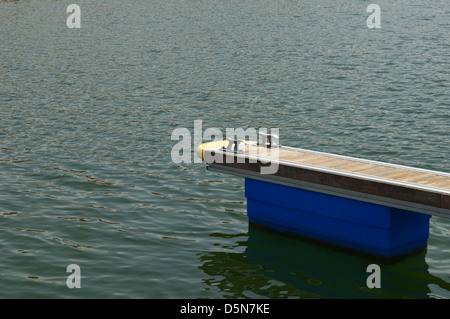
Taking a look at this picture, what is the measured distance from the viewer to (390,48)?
3300 cm

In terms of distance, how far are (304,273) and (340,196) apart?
1.39m

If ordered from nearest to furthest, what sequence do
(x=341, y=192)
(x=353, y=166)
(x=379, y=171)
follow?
(x=341, y=192) < (x=379, y=171) < (x=353, y=166)

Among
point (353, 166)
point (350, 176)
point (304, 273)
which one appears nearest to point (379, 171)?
point (353, 166)

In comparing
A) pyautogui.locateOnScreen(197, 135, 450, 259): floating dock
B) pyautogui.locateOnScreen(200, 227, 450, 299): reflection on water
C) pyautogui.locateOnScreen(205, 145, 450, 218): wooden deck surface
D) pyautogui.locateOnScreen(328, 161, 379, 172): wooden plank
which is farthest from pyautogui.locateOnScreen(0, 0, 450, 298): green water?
pyautogui.locateOnScreen(328, 161, 379, 172): wooden plank

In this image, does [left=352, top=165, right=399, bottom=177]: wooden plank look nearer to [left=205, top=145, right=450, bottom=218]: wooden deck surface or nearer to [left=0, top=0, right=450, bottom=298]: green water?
[left=205, top=145, right=450, bottom=218]: wooden deck surface

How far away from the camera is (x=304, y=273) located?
11680 mm

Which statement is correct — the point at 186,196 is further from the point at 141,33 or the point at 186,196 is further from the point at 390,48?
the point at 141,33

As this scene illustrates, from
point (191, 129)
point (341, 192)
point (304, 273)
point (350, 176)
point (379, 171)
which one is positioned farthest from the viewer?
point (191, 129)

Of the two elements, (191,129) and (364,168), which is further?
(191,129)

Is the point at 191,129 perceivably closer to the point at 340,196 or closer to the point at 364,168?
the point at 364,168

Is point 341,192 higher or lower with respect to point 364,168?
lower

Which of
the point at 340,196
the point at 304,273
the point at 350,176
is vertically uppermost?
the point at 350,176

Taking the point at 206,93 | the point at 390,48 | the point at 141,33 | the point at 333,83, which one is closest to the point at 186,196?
the point at 206,93
